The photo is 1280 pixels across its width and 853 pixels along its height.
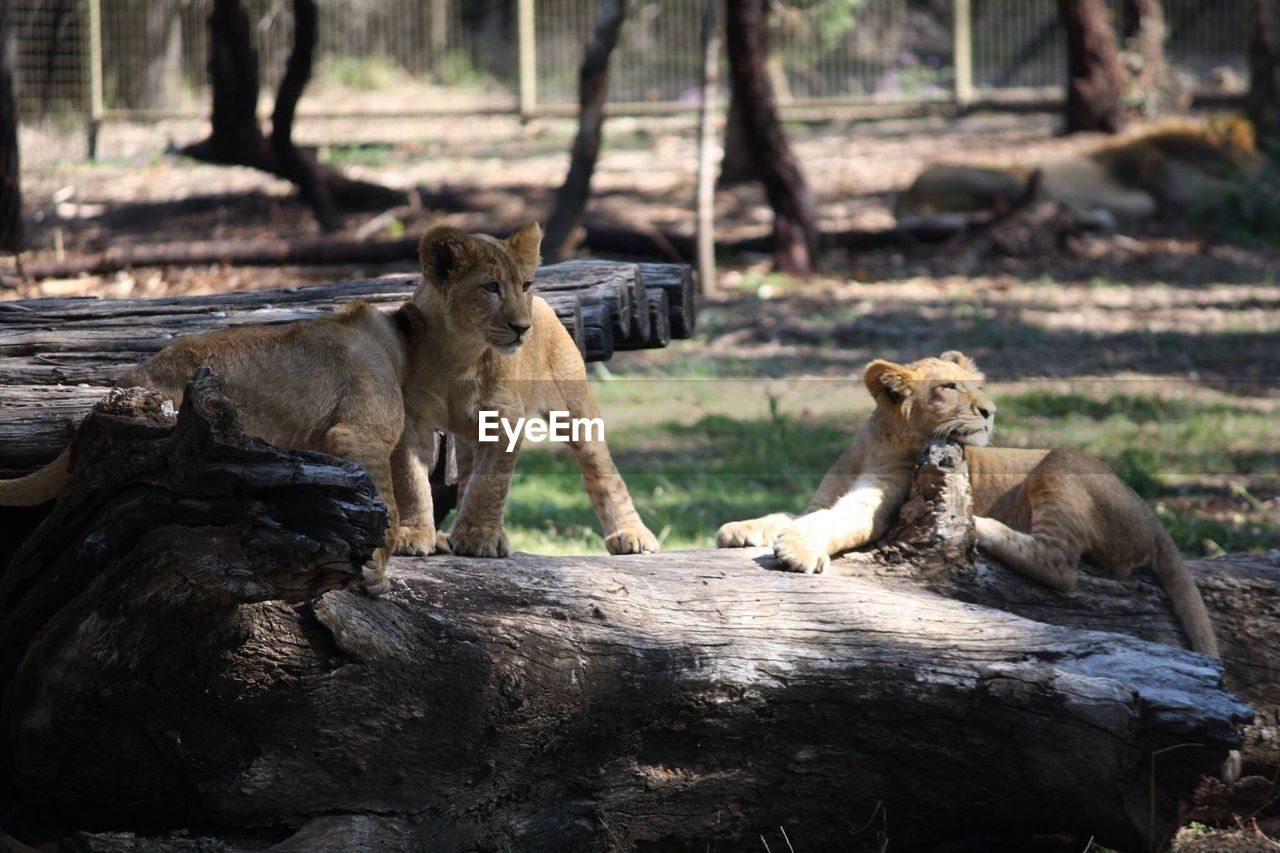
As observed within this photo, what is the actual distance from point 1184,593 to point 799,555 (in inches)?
49.1

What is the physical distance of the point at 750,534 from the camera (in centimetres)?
481

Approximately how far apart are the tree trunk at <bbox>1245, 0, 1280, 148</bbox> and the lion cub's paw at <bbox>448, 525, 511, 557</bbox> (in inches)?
616

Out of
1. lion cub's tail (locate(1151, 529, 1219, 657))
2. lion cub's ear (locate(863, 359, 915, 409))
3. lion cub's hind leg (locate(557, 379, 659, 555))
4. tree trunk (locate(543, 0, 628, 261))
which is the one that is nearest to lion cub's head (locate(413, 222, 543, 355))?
lion cub's hind leg (locate(557, 379, 659, 555))

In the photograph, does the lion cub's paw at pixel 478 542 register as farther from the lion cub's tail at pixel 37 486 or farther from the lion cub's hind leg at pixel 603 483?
the lion cub's tail at pixel 37 486

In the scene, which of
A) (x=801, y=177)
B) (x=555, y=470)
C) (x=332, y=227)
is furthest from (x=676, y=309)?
(x=332, y=227)

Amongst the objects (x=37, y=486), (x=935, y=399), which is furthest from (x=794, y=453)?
(x=37, y=486)

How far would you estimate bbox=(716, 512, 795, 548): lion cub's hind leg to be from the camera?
4805 millimetres

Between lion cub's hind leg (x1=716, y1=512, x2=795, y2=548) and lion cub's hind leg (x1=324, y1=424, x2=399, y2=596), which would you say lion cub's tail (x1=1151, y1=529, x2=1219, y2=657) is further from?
lion cub's hind leg (x1=324, y1=424, x2=399, y2=596)

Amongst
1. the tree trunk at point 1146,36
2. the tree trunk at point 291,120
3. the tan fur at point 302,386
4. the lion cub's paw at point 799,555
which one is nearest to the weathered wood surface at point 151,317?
the tan fur at point 302,386

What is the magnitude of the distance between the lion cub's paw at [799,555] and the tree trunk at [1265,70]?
49.9 ft

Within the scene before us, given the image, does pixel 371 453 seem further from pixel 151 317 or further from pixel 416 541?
pixel 151 317

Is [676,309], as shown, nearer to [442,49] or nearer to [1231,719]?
[1231,719]

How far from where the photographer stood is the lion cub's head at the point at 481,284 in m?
4.46

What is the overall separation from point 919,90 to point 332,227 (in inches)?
424
